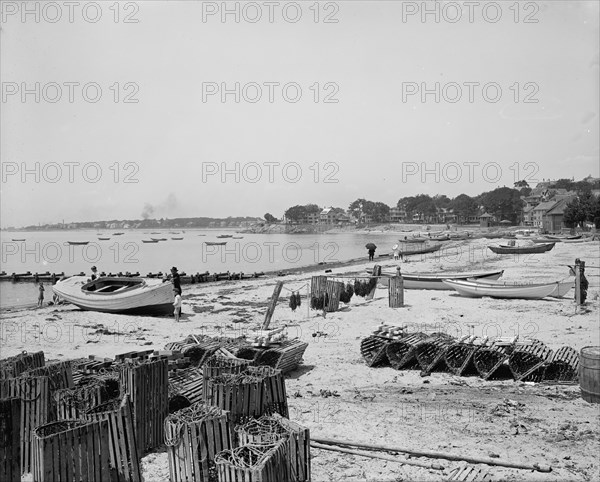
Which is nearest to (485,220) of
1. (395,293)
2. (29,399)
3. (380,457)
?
(395,293)

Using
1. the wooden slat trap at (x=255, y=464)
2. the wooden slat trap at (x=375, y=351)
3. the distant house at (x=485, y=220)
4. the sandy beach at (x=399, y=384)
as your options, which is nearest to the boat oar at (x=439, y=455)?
the sandy beach at (x=399, y=384)

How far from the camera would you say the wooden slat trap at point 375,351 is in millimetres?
11891

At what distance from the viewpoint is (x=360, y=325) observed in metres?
16.7

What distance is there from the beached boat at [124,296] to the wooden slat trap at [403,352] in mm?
11747

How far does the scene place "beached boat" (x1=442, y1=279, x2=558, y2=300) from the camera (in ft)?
66.9

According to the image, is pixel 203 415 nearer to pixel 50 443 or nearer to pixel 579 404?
pixel 50 443

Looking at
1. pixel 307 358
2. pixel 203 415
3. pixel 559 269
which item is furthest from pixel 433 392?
pixel 559 269

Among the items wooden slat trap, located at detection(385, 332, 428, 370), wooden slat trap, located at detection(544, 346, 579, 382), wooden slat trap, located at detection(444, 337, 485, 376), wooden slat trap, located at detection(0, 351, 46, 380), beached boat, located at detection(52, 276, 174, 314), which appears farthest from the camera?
beached boat, located at detection(52, 276, 174, 314)

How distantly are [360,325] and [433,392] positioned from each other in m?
6.76

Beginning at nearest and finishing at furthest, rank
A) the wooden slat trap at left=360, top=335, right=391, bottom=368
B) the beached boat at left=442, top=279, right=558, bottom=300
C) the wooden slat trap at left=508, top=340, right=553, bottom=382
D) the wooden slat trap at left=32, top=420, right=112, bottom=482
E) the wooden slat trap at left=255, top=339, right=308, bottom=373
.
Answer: the wooden slat trap at left=32, top=420, right=112, bottom=482
the wooden slat trap at left=508, top=340, right=553, bottom=382
the wooden slat trap at left=255, top=339, right=308, bottom=373
the wooden slat trap at left=360, top=335, right=391, bottom=368
the beached boat at left=442, top=279, right=558, bottom=300

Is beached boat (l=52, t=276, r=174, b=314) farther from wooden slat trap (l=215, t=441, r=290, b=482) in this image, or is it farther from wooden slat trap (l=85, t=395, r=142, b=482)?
wooden slat trap (l=215, t=441, r=290, b=482)

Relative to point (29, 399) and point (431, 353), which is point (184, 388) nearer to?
point (29, 399)

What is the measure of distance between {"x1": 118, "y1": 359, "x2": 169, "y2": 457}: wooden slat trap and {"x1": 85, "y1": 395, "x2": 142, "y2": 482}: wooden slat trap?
1211 mm

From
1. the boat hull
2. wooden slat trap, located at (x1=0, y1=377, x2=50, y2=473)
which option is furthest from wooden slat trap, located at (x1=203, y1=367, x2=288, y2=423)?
the boat hull
